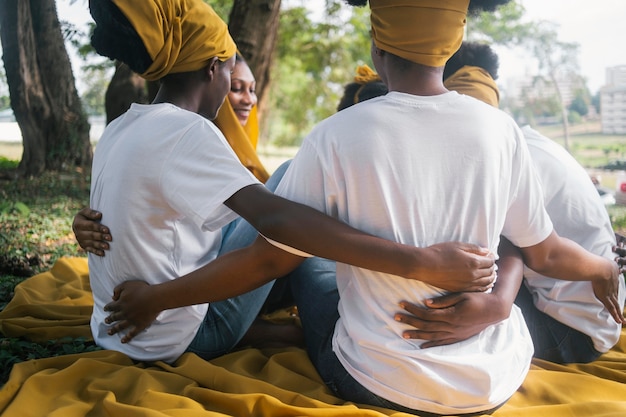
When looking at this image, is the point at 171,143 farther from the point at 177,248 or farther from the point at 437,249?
the point at 437,249

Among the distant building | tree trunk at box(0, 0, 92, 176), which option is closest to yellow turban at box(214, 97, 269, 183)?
tree trunk at box(0, 0, 92, 176)

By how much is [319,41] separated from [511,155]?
12291 mm

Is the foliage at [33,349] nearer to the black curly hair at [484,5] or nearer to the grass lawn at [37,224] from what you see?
the grass lawn at [37,224]

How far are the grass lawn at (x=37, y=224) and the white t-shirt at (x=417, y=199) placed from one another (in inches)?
50.8

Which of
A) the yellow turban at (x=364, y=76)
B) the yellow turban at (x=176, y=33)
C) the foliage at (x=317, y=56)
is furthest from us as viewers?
the foliage at (x=317, y=56)

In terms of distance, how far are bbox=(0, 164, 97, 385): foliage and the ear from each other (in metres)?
1.13

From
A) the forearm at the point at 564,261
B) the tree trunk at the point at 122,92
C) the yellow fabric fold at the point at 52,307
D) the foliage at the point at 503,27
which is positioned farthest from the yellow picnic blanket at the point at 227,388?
the foliage at the point at 503,27

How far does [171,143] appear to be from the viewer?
6.82 ft

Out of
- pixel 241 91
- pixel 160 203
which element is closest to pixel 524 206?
pixel 160 203

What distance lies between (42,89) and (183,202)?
495cm

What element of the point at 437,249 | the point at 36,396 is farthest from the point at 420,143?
the point at 36,396

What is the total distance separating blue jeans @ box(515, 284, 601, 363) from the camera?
2.51 m

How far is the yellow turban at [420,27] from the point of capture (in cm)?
183

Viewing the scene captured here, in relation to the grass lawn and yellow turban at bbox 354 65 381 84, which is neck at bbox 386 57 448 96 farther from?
the grass lawn
